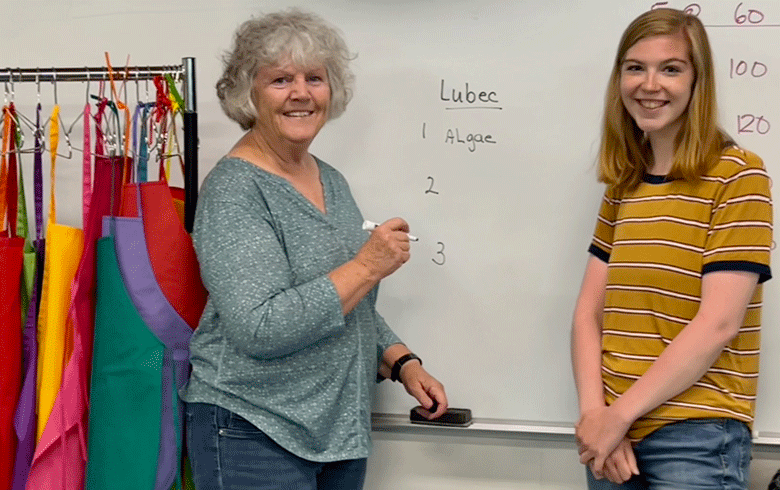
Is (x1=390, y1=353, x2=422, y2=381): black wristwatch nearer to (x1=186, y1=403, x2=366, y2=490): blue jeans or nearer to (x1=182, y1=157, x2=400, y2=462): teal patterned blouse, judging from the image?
(x1=182, y1=157, x2=400, y2=462): teal patterned blouse

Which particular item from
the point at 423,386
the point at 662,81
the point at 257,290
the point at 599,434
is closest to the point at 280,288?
the point at 257,290

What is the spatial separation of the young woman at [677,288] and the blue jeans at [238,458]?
42cm

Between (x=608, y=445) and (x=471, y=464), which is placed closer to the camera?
(x=608, y=445)

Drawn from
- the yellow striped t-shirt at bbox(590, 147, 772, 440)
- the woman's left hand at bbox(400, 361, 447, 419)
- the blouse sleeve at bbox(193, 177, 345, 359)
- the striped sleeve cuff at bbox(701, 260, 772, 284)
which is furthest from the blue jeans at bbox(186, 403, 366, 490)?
the striped sleeve cuff at bbox(701, 260, 772, 284)

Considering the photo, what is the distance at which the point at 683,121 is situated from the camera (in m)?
1.28

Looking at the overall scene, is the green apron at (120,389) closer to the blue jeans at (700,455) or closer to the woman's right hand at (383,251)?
the woman's right hand at (383,251)

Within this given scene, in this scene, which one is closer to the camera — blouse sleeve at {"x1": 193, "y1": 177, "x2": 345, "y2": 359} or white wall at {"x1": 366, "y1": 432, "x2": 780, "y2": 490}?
blouse sleeve at {"x1": 193, "y1": 177, "x2": 345, "y2": 359}

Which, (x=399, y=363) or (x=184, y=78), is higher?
(x=184, y=78)

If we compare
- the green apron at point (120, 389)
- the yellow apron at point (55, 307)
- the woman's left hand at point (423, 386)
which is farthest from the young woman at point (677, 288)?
the yellow apron at point (55, 307)

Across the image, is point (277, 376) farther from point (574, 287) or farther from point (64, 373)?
point (574, 287)

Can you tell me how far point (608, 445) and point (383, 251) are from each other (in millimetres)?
419

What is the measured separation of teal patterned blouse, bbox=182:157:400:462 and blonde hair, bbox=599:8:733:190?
43 centimetres

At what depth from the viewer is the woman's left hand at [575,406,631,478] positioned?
1.25 metres

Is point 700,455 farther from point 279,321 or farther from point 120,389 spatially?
point 120,389
